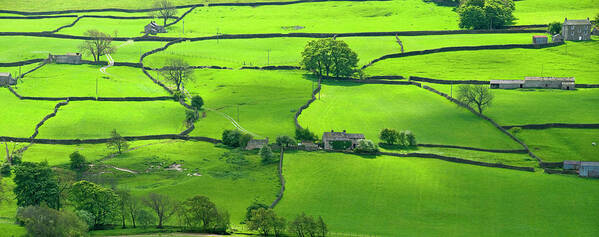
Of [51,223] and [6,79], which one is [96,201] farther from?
[6,79]

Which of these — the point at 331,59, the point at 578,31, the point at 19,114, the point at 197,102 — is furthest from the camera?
the point at 578,31

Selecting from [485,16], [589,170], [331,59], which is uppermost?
[485,16]

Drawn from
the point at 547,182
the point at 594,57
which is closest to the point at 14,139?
the point at 547,182

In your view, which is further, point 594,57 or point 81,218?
point 594,57

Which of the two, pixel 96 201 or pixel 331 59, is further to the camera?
pixel 331 59

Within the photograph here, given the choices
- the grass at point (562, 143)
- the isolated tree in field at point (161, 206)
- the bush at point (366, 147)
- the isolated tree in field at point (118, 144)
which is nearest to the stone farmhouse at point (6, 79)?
the isolated tree in field at point (118, 144)

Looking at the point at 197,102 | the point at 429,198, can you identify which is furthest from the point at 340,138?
the point at 197,102

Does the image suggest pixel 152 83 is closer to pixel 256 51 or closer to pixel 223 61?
pixel 223 61
